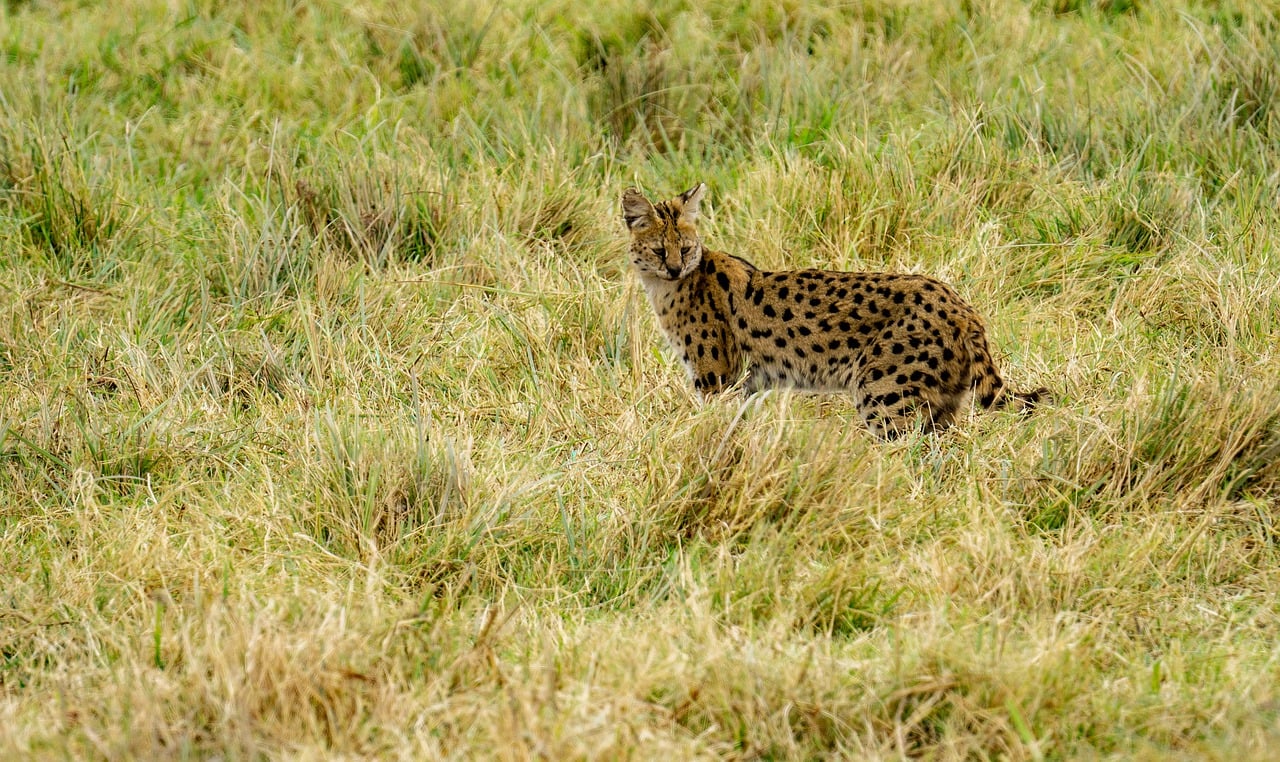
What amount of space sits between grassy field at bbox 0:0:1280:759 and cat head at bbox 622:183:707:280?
0.27 meters

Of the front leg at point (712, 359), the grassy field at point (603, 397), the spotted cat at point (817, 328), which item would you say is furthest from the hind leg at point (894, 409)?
the front leg at point (712, 359)

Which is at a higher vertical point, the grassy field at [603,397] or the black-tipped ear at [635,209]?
the black-tipped ear at [635,209]

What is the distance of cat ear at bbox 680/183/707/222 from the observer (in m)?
6.05

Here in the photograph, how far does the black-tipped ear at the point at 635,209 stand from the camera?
6.02 meters

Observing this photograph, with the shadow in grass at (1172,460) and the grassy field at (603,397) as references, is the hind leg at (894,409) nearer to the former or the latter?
the grassy field at (603,397)

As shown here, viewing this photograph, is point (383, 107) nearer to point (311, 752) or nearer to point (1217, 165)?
point (1217, 165)

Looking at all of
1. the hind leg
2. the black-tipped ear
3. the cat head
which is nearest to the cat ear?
the cat head


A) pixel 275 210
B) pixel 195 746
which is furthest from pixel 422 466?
pixel 275 210

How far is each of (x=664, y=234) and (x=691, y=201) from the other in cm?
21

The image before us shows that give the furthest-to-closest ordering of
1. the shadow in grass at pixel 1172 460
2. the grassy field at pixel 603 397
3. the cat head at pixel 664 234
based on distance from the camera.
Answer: the cat head at pixel 664 234 → the shadow in grass at pixel 1172 460 → the grassy field at pixel 603 397

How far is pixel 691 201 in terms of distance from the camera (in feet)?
20.0

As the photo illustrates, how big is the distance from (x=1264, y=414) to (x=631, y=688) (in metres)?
2.12

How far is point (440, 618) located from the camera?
161 inches

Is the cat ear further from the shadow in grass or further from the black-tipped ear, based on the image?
the shadow in grass
